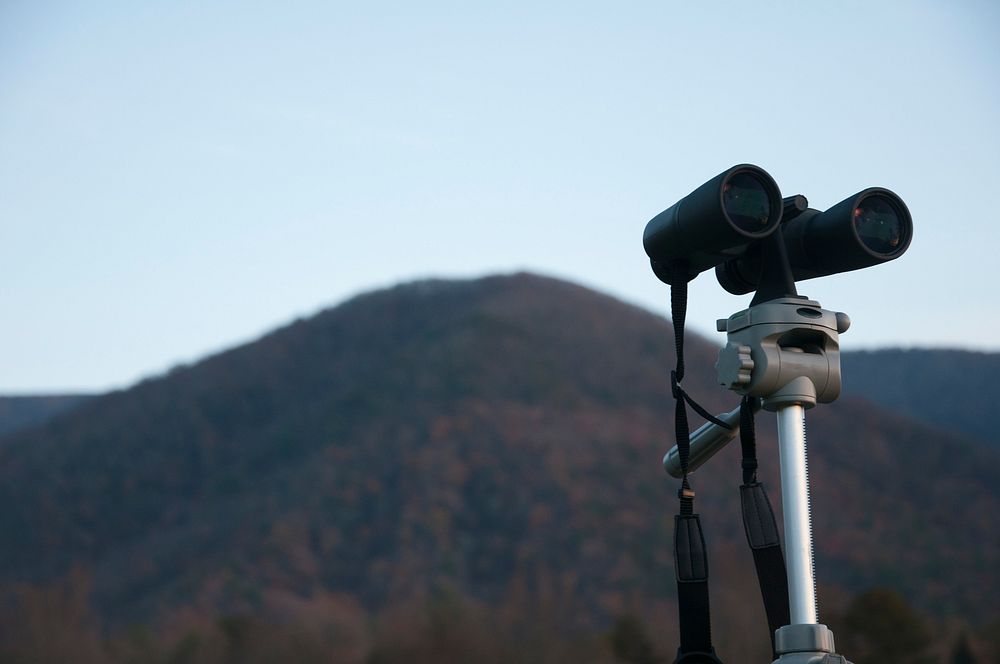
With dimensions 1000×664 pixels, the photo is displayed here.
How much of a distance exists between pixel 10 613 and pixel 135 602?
12.5 m

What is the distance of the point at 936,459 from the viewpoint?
6406cm

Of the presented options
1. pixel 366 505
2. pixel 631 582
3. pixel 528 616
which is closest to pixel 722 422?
pixel 528 616

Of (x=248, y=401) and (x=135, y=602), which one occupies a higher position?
(x=248, y=401)

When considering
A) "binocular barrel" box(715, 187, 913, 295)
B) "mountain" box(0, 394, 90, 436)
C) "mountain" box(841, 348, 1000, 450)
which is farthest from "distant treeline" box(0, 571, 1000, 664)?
"mountain" box(0, 394, 90, 436)

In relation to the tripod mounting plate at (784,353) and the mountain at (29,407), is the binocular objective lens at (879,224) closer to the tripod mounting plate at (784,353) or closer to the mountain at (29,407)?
the tripod mounting plate at (784,353)

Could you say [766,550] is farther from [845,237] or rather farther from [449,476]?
[449,476]

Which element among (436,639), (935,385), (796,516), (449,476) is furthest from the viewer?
(935,385)

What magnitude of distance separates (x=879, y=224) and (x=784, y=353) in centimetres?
34

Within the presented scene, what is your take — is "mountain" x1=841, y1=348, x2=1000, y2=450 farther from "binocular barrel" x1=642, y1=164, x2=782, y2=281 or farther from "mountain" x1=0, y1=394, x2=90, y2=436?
"binocular barrel" x1=642, y1=164, x2=782, y2=281

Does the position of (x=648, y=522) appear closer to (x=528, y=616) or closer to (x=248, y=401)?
(x=528, y=616)

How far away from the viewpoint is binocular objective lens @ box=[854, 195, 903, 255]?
2176 mm

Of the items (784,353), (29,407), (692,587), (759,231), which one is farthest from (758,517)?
(29,407)

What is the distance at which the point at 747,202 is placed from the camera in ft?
6.80

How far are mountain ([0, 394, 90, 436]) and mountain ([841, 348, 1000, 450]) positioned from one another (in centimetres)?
6659
